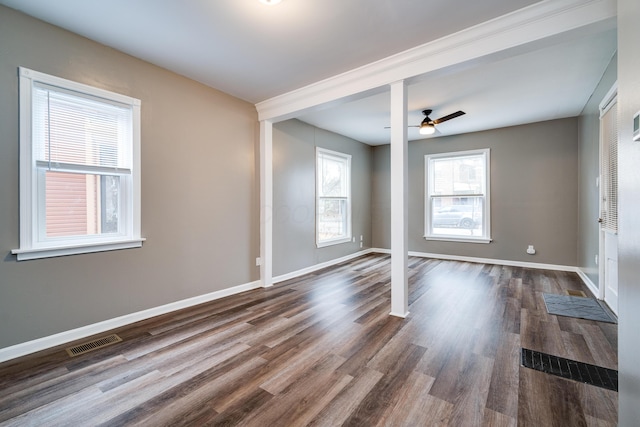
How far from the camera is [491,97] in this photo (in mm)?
3895

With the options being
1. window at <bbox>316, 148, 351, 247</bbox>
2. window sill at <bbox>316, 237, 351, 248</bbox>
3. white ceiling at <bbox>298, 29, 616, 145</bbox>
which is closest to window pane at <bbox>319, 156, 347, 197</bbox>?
window at <bbox>316, 148, 351, 247</bbox>

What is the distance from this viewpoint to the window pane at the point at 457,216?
5.81 metres

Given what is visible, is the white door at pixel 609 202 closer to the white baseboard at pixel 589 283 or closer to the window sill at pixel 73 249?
the white baseboard at pixel 589 283

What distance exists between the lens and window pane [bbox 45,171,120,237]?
242cm

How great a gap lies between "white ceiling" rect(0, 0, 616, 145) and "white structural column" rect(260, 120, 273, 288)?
56cm

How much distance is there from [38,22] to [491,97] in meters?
5.00

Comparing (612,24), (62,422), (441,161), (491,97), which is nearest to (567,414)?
(612,24)

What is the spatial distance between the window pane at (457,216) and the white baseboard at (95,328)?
4760mm

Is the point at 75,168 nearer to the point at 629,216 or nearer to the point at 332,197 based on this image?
the point at 629,216

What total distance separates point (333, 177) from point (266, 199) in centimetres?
217

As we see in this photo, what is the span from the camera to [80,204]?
2.58 m

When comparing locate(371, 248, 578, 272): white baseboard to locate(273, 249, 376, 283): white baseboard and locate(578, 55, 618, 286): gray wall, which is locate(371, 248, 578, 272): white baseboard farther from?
locate(273, 249, 376, 283): white baseboard

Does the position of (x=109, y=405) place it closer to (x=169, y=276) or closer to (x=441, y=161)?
(x=169, y=276)

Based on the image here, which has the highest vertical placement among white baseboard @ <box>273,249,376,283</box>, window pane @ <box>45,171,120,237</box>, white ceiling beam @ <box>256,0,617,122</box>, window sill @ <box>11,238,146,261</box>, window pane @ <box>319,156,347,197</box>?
white ceiling beam @ <box>256,0,617,122</box>
